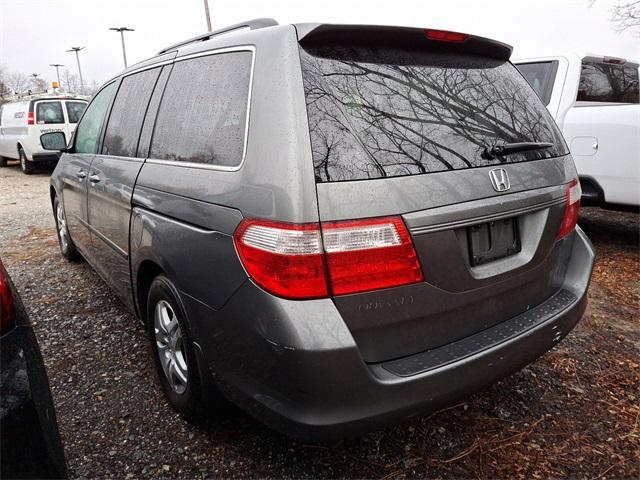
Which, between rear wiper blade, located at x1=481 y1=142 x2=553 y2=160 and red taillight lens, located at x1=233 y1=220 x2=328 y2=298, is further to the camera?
rear wiper blade, located at x1=481 y1=142 x2=553 y2=160

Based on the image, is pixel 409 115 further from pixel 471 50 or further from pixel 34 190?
pixel 34 190

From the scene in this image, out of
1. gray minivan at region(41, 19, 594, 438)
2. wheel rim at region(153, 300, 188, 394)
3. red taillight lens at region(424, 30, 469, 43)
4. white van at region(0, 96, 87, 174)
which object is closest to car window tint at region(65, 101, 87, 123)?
white van at region(0, 96, 87, 174)

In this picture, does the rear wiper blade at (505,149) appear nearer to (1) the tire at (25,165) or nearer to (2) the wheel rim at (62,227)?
(2) the wheel rim at (62,227)

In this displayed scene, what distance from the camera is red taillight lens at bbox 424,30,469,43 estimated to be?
1.90 m

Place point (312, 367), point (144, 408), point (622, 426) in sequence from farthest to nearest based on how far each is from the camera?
1. point (144, 408)
2. point (622, 426)
3. point (312, 367)

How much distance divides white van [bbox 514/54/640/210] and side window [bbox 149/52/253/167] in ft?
12.1

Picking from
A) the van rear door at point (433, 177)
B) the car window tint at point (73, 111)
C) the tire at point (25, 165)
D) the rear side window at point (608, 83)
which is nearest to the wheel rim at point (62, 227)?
the van rear door at point (433, 177)

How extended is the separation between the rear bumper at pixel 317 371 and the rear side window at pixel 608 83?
12.8 ft

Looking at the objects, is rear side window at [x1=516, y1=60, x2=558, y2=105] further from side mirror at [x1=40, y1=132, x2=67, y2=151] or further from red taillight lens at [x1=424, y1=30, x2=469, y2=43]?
side mirror at [x1=40, y1=132, x2=67, y2=151]

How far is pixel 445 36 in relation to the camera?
6.39 ft

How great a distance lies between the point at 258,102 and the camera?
5.60ft

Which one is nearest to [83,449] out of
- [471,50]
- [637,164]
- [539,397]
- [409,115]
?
[409,115]

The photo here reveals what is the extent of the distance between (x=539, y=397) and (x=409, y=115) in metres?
1.70

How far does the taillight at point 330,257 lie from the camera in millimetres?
1505
